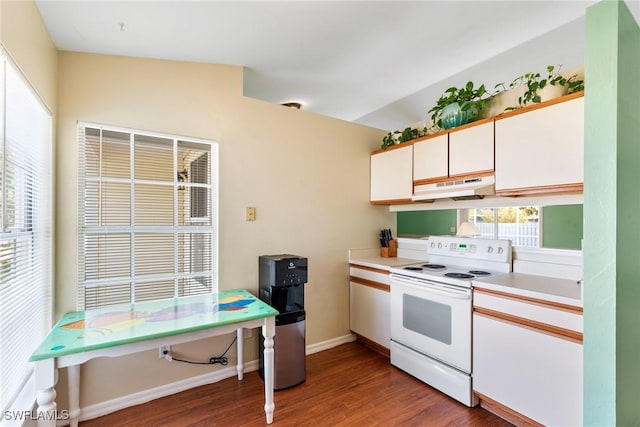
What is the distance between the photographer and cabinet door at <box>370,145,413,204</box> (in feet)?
9.33

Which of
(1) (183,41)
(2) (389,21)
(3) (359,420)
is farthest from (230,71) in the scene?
(3) (359,420)

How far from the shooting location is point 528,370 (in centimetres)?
179

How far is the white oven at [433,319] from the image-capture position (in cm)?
210

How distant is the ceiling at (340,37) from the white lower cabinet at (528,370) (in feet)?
6.21

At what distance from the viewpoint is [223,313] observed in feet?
6.34

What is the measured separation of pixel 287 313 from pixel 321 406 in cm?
67

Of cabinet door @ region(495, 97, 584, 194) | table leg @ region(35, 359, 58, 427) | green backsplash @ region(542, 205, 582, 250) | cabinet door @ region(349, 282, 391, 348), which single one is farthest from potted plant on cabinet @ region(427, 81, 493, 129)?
table leg @ region(35, 359, 58, 427)

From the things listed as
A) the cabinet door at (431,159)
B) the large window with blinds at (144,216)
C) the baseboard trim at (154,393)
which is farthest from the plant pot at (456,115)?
the baseboard trim at (154,393)

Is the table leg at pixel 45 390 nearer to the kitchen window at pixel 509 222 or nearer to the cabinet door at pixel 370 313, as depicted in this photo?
the cabinet door at pixel 370 313

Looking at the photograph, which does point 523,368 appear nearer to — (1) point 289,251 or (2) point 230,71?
(1) point 289,251

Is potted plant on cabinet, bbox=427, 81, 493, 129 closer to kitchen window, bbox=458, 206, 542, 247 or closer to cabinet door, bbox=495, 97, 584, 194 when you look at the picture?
cabinet door, bbox=495, 97, 584, 194

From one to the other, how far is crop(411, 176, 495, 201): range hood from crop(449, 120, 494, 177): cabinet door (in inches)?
2.4

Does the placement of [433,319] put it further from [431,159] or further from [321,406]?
[431,159]

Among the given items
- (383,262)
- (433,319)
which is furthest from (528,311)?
(383,262)
